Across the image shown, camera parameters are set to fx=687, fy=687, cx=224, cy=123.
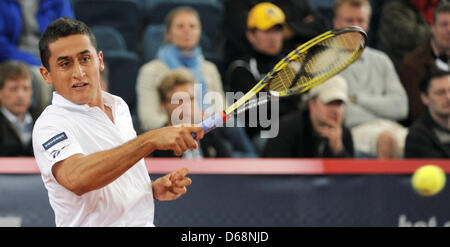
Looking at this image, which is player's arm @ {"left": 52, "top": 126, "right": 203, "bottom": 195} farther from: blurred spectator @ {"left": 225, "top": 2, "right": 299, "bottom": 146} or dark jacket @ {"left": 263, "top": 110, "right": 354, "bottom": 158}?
blurred spectator @ {"left": 225, "top": 2, "right": 299, "bottom": 146}

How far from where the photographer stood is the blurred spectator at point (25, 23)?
18.6ft

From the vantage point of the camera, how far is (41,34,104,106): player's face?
2.59 meters

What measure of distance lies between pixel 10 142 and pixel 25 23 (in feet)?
4.74

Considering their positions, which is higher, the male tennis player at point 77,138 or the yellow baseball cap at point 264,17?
the yellow baseball cap at point 264,17

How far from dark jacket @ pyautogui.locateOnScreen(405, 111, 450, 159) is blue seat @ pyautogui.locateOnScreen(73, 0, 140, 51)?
2772 millimetres

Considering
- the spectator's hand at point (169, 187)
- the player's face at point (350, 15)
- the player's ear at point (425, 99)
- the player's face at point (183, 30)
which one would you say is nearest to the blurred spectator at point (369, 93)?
the player's face at point (350, 15)

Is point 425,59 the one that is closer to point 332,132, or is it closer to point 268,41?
point 268,41

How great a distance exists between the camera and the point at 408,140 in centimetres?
518

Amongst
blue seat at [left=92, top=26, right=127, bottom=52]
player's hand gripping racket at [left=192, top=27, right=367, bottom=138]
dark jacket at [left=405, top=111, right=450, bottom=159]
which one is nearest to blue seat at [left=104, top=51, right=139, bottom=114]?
blue seat at [left=92, top=26, right=127, bottom=52]

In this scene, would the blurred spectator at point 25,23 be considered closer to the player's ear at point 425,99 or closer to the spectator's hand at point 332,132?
the spectator's hand at point 332,132

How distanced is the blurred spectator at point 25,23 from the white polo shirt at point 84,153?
9.78 feet

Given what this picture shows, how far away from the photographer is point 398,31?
657cm

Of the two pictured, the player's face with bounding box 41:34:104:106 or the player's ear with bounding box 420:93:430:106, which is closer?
the player's face with bounding box 41:34:104:106

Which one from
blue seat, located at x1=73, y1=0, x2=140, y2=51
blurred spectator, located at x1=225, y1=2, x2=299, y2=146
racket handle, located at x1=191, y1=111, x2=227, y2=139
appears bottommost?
racket handle, located at x1=191, y1=111, x2=227, y2=139
